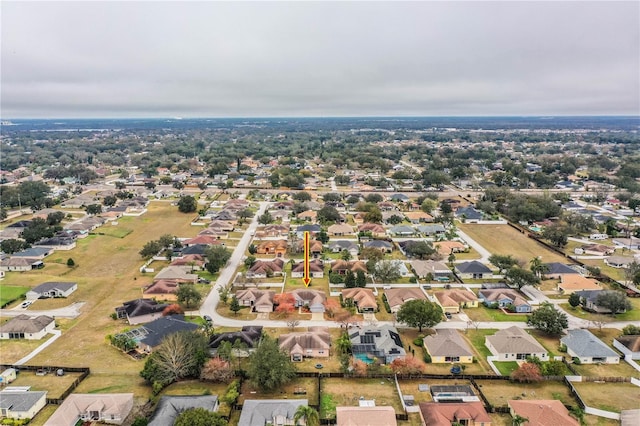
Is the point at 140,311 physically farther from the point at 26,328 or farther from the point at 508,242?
the point at 508,242

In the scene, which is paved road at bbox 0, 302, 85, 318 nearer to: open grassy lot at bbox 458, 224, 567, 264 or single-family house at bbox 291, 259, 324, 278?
single-family house at bbox 291, 259, 324, 278

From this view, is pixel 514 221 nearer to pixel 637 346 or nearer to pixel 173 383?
pixel 637 346

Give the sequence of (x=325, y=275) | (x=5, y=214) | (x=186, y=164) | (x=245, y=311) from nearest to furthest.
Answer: (x=245, y=311)
(x=325, y=275)
(x=5, y=214)
(x=186, y=164)

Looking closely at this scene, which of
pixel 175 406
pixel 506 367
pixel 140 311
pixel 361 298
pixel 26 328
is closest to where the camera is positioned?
pixel 175 406

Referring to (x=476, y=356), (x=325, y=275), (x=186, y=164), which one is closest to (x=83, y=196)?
(x=186, y=164)

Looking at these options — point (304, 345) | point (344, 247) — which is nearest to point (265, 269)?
point (344, 247)
